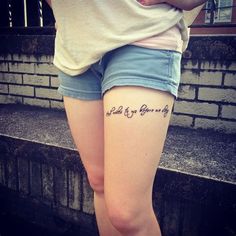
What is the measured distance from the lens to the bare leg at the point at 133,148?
1006 millimetres

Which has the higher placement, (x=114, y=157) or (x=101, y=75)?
(x=101, y=75)

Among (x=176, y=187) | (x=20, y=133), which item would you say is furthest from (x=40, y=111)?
(x=176, y=187)

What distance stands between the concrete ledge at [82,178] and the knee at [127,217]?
0.55m

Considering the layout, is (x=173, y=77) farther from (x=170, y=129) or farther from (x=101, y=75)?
(x=170, y=129)

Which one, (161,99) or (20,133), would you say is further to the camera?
(20,133)

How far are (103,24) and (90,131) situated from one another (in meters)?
0.44

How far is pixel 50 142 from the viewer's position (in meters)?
1.98

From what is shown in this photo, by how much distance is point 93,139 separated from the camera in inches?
48.6

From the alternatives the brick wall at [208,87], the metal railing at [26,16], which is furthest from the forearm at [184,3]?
the metal railing at [26,16]

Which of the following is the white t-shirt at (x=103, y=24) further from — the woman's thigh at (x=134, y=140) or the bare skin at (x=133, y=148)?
the woman's thigh at (x=134, y=140)

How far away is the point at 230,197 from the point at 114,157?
72 cm

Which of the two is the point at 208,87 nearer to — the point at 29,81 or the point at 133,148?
the point at 133,148

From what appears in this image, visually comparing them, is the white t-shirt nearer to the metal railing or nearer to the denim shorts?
the denim shorts

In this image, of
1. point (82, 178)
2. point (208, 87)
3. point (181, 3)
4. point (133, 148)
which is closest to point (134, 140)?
point (133, 148)
